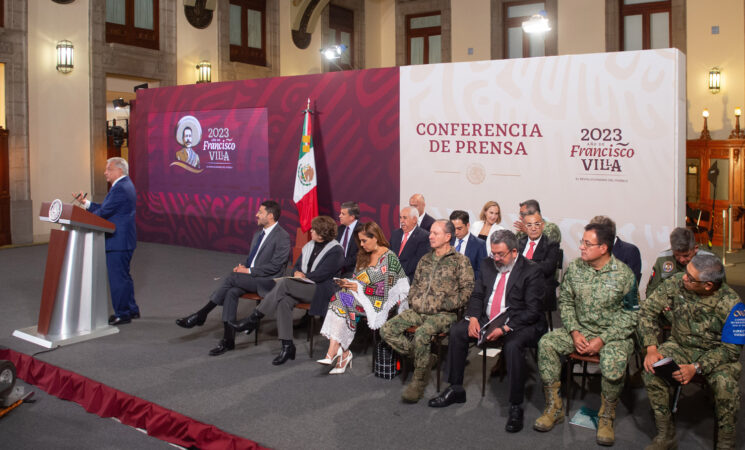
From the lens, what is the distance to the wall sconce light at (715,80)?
→ 11594 millimetres

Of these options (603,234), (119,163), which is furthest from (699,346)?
(119,163)

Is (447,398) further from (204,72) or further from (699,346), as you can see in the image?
(204,72)

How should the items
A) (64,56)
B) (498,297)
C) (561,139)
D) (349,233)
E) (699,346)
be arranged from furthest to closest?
(64,56) → (561,139) → (349,233) → (498,297) → (699,346)

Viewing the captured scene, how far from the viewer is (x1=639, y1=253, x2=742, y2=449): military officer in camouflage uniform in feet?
11.0

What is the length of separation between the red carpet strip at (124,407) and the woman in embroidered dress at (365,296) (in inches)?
45.6

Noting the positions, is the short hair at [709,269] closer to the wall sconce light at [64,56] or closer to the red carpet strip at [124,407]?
the red carpet strip at [124,407]

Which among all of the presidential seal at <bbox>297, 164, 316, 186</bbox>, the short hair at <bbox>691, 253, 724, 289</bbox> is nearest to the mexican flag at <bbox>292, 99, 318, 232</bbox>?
the presidential seal at <bbox>297, 164, 316, 186</bbox>

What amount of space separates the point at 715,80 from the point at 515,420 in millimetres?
9819

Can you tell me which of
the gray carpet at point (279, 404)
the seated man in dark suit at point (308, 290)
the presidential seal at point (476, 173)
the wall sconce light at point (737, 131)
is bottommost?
the gray carpet at point (279, 404)

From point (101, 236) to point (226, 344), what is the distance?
1.38 m

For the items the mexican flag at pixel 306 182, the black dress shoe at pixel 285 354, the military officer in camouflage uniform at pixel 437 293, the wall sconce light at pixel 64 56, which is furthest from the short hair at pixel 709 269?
the wall sconce light at pixel 64 56

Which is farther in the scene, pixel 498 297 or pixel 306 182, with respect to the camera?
pixel 306 182

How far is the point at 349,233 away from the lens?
6148 millimetres

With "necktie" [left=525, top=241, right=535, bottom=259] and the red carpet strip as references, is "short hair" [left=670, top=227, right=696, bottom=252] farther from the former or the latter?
the red carpet strip
